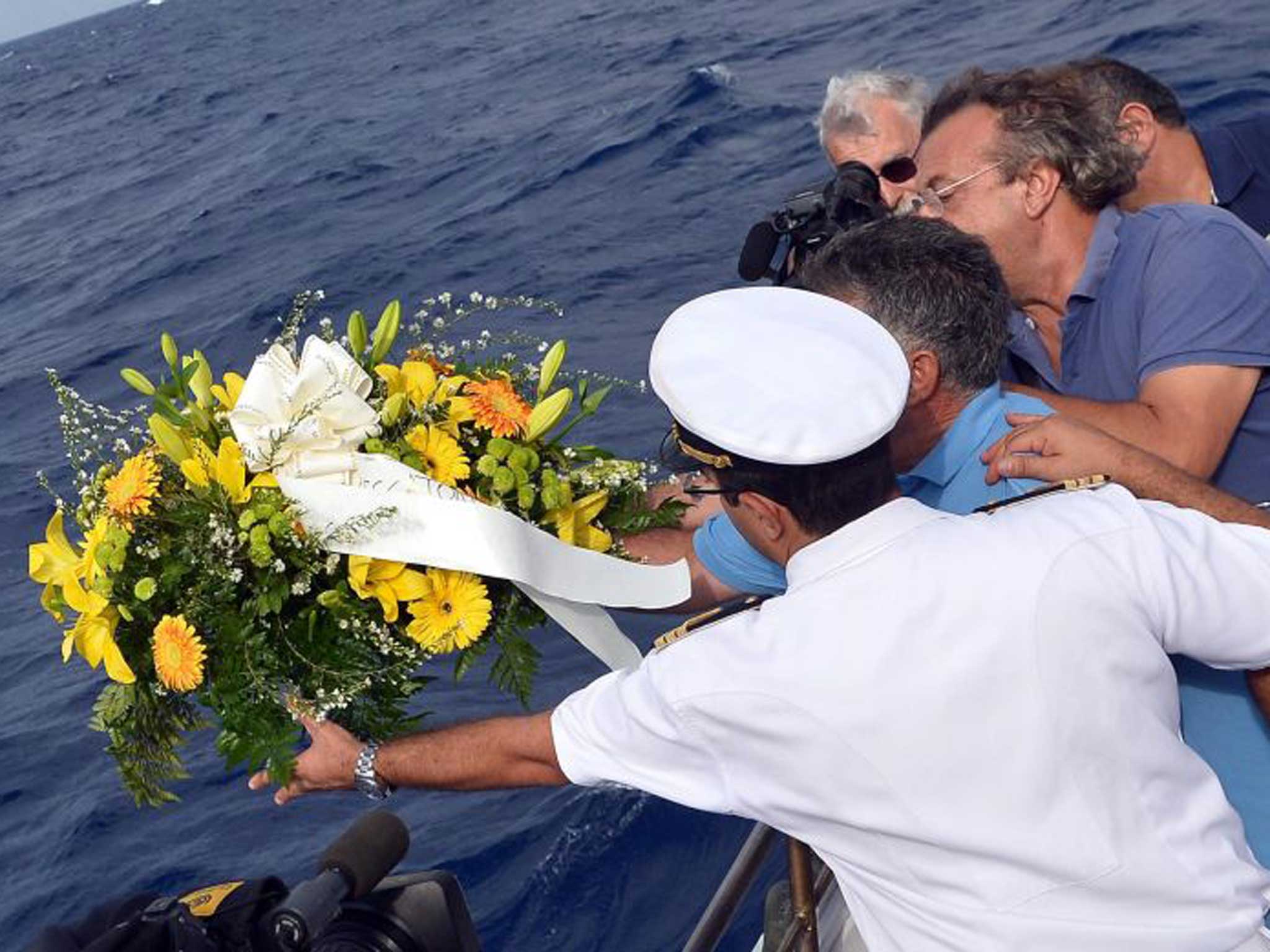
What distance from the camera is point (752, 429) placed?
1.77 metres

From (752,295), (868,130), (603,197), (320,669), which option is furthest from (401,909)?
(603,197)

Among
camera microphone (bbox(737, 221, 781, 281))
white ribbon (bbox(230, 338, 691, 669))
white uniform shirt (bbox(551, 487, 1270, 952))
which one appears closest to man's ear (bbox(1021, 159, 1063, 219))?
camera microphone (bbox(737, 221, 781, 281))

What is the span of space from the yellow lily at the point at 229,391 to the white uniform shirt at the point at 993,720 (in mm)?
806

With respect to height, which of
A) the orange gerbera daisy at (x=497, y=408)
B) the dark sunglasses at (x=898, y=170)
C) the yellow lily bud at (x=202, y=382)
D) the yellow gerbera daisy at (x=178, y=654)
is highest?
the yellow lily bud at (x=202, y=382)

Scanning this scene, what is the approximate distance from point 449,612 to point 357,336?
0.46 metres

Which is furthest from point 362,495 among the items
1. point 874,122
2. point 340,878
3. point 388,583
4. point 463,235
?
point 463,235

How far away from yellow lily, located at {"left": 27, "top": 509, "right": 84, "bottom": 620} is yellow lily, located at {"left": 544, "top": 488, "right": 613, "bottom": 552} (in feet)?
2.21

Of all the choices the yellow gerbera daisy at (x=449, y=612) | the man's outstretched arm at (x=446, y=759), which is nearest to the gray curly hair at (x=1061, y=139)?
the yellow gerbera daisy at (x=449, y=612)

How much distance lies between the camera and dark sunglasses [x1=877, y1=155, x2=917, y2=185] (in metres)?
3.71

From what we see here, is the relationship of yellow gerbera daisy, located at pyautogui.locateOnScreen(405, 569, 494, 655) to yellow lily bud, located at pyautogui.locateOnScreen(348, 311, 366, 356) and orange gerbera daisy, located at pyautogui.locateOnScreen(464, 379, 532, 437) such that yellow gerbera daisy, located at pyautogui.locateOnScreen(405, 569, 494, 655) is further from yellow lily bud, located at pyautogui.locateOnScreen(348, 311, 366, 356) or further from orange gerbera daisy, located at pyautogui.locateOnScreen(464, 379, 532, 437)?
yellow lily bud, located at pyautogui.locateOnScreen(348, 311, 366, 356)

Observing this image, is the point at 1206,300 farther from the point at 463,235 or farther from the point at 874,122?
the point at 463,235

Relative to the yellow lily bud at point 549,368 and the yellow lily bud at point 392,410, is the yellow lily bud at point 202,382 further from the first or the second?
the yellow lily bud at point 549,368

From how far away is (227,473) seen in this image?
214 centimetres

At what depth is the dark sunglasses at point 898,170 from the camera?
3709 mm
